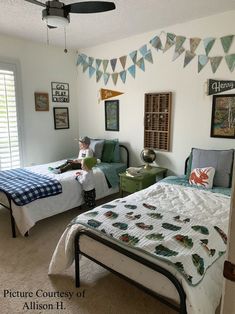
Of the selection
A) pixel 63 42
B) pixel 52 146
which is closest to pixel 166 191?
pixel 52 146

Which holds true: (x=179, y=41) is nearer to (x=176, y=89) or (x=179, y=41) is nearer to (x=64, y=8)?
(x=176, y=89)

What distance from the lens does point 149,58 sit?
12.0 ft

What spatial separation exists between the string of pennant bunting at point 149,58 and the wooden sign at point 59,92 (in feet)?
1.69

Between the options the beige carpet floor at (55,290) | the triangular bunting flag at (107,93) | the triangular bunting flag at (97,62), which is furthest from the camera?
the triangular bunting flag at (97,62)

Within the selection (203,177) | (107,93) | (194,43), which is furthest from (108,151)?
(194,43)

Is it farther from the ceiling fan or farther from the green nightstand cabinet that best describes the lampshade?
the green nightstand cabinet

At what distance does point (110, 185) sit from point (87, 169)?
558 mm

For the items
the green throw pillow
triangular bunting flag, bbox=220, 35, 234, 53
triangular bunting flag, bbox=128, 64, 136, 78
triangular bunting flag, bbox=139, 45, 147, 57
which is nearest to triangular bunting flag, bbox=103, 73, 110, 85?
triangular bunting flag, bbox=128, 64, 136, 78

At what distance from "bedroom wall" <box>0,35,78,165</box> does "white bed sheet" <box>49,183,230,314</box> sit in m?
2.54

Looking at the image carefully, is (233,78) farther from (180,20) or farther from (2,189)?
(2,189)

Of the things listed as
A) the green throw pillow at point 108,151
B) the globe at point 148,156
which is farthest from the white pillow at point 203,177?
the green throw pillow at point 108,151

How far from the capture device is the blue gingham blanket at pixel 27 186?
272cm

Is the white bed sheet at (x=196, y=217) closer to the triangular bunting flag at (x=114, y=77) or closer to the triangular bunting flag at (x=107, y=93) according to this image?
the triangular bunting flag at (x=107, y=93)

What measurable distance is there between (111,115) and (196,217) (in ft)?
9.11
